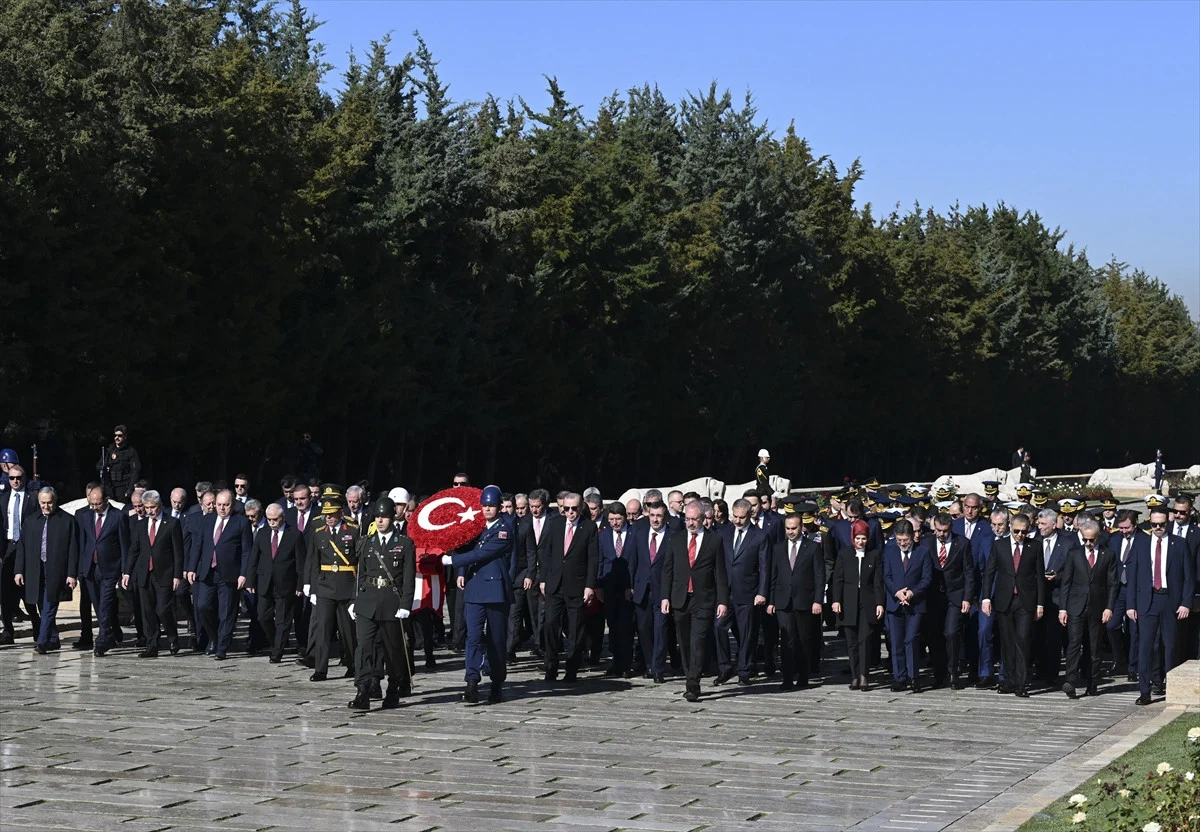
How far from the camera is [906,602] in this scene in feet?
63.1

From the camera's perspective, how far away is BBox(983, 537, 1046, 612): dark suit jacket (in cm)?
1909

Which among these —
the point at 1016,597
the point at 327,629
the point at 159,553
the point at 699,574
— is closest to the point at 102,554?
the point at 159,553

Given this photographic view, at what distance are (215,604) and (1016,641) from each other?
354 inches

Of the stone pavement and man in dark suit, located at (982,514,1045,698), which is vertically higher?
man in dark suit, located at (982,514,1045,698)

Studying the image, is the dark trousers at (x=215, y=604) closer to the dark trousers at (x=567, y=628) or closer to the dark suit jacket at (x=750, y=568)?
the dark trousers at (x=567, y=628)

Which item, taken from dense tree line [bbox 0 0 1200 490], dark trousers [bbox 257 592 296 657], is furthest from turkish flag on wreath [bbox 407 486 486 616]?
dense tree line [bbox 0 0 1200 490]

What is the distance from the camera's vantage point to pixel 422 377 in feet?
165

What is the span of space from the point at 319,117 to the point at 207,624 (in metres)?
31.3

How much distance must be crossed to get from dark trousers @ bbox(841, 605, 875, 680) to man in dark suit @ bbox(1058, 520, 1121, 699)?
1930mm

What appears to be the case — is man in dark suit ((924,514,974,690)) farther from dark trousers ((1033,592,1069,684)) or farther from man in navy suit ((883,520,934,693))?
dark trousers ((1033,592,1069,684))

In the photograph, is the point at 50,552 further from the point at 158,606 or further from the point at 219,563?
the point at 219,563

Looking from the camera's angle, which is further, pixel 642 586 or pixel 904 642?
pixel 642 586

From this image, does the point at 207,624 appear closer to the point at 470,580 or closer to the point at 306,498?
the point at 306,498

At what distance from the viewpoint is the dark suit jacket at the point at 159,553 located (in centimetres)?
2155
